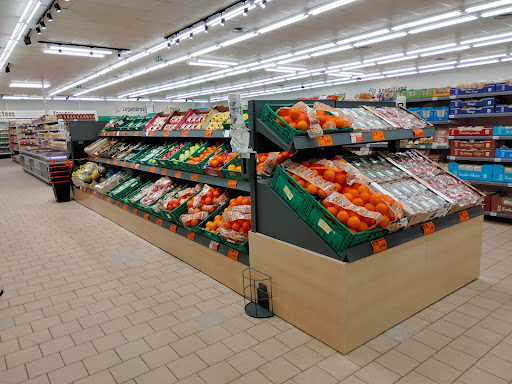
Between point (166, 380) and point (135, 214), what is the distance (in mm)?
3416

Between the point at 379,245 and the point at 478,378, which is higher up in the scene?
the point at 379,245

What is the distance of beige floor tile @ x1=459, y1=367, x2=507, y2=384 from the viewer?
6.95ft

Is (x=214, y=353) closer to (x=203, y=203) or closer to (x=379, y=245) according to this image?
(x=379, y=245)

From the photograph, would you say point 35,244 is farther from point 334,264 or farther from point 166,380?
point 334,264

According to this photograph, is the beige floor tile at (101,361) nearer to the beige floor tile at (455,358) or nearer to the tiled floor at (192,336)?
the tiled floor at (192,336)

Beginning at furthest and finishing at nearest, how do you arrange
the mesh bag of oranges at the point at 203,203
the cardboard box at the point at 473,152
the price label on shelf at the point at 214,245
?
1. the cardboard box at the point at 473,152
2. the mesh bag of oranges at the point at 203,203
3. the price label on shelf at the point at 214,245

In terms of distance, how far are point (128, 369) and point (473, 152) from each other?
230 inches

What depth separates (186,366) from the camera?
2385mm

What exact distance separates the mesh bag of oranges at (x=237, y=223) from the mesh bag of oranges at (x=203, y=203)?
0.50 m

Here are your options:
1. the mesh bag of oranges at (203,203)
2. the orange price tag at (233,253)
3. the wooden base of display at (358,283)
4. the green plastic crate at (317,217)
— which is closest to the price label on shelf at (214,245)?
the orange price tag at (233,253)

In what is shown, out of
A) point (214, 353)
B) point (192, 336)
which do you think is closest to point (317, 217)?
point (214, 353)

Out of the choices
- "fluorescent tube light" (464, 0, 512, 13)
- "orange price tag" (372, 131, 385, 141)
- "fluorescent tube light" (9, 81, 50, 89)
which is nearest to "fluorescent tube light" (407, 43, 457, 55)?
"fluorescent tube light" (464, 0, 512, 13)

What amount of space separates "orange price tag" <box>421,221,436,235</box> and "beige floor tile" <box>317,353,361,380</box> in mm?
1174

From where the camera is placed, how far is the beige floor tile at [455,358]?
2.27 metres
